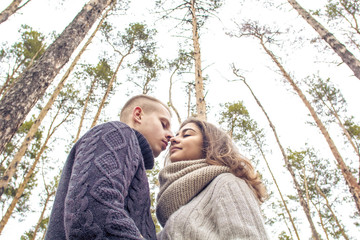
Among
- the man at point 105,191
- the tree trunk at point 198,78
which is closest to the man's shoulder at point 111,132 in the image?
the man at point 105,191

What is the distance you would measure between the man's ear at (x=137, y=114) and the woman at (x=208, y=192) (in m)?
0.53

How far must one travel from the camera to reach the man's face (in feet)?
5.87

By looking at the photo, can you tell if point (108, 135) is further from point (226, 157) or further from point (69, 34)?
point (69, 34)

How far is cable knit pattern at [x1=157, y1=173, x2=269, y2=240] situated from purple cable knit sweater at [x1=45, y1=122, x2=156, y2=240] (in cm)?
21

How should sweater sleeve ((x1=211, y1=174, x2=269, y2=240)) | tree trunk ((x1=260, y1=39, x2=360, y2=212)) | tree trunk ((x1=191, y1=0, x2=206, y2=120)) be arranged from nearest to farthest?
sweater sleeve ((x1=211, y1=174, x2=269, y2=240)), tree trunk ((x1=191, y1=0, x2=206, y2=120)), tree trunk ((x1=260, y1=39, x2=360, y2=212))

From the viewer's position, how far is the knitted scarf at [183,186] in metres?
1.75

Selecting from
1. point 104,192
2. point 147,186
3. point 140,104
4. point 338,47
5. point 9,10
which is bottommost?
point 104,192

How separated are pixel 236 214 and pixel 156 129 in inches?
32.0

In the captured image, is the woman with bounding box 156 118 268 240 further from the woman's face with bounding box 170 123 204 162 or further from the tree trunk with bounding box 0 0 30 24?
the tree trunk with bounding box 0 0 30 24

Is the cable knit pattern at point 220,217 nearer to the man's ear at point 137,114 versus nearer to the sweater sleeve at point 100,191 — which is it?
the sweater sleeve at point 100,191

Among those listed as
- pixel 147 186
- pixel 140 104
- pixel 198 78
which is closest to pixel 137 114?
pixel 140 104

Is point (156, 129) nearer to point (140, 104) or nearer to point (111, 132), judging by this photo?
point (140, 104)

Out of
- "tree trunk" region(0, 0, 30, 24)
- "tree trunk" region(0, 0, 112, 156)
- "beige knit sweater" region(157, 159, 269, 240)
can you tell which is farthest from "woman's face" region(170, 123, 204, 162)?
"tree trunk" region(0, 0, 30, 24)

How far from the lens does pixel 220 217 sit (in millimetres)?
1429
